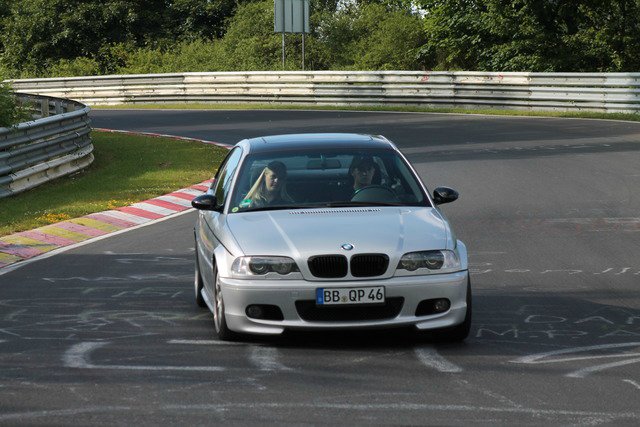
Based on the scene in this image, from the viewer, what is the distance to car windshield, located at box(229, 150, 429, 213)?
9.34m

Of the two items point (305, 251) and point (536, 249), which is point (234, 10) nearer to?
point (536, 249)

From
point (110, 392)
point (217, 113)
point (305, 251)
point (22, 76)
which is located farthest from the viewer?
Answer: point (22, 76)

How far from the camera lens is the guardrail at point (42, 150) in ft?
59.5

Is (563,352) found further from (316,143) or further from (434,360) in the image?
(316,143)

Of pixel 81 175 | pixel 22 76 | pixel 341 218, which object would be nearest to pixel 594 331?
pixel 341 218

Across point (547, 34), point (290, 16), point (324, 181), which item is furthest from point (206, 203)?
point (290, 16)

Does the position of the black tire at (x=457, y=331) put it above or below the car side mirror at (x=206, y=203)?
below

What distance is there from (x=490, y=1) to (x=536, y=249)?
3194cm

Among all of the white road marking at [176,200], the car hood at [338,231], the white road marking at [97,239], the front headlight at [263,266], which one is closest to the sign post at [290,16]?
the white road marking at [176,200]

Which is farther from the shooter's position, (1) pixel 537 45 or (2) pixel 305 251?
(1) pixel 537 45

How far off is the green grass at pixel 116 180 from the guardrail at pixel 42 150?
0.18 m

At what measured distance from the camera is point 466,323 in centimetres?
845

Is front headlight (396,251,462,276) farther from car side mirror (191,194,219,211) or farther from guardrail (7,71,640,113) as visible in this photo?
guardrail (7,71,640,113)

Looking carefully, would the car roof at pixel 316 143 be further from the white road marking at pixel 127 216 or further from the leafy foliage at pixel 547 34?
the leafy foliage at pixel 547 34
